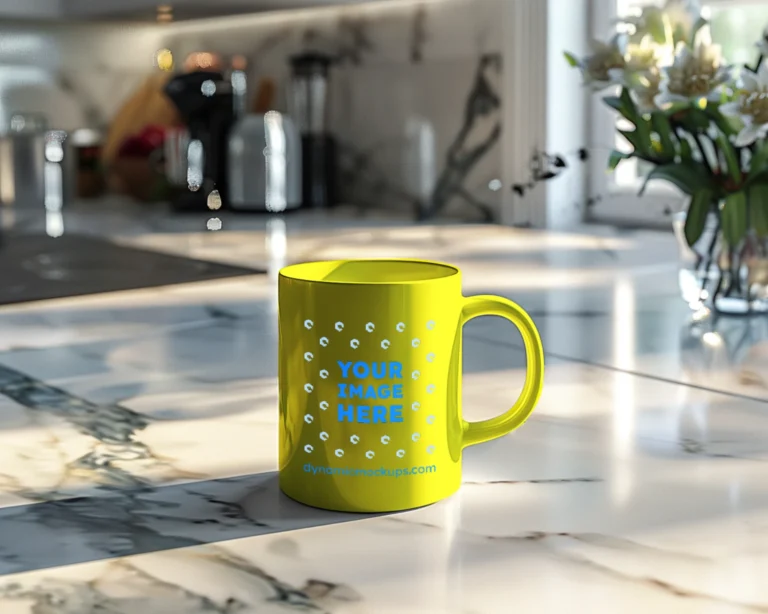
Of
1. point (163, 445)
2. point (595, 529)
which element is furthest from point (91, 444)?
point (595, 529)

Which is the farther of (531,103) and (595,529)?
(531,103)

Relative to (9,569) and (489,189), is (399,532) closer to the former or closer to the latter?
(9,569)

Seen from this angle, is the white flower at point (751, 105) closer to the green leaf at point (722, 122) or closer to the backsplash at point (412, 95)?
the green leaf at point (722, 122)

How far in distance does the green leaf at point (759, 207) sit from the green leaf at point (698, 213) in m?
0.04

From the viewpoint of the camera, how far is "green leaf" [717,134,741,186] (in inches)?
39.4

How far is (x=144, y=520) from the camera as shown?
526mm

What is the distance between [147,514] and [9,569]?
0.08 meters

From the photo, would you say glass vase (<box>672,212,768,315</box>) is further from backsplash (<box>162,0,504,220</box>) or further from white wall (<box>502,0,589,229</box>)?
backsplash (<box>162,0,504,220</box>)

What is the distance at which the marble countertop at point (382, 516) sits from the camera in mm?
447

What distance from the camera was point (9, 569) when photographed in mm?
466

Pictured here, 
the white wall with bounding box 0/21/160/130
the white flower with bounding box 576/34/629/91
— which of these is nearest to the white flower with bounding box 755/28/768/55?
the white flower with bounding box 576/34/629/91

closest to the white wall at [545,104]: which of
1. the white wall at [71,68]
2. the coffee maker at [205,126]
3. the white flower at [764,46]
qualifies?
the coffee maker at [205,126]

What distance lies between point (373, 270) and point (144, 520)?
174 millimetres

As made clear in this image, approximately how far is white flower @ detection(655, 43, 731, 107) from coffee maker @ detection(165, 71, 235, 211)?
4.37 feet
